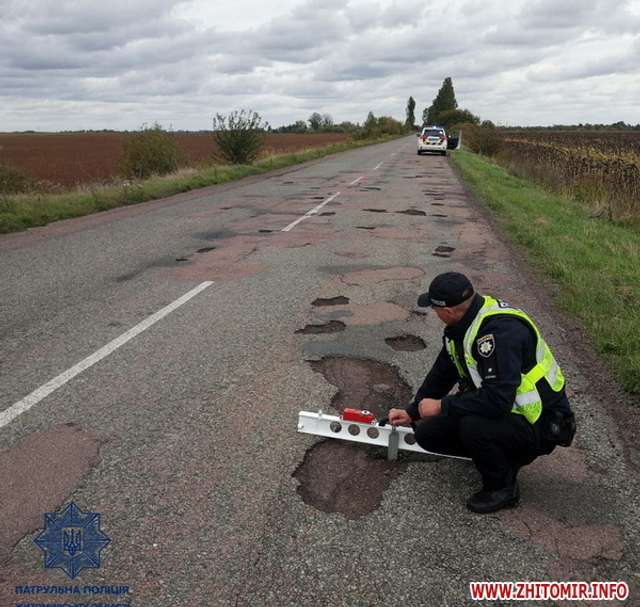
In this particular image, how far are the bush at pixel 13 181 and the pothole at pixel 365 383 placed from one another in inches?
565

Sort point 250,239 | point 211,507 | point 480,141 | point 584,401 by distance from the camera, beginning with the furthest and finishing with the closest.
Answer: point 480,141, point 250,239, point 584,401, point 211,507

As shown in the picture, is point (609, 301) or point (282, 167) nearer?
point (609, 301)

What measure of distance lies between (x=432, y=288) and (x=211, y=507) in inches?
61.6

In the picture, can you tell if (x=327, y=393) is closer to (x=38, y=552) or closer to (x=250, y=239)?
(x=38, y=552)

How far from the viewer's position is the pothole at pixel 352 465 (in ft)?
10.1

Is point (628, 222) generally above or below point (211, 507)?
below

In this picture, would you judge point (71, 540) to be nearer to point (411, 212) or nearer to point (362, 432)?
point (362, 432)

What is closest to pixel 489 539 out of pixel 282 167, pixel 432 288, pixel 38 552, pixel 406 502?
pixel 406 502

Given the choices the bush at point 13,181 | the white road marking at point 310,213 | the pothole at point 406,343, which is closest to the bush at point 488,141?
the white road marking at point 310,213

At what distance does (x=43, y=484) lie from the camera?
3.18 meters

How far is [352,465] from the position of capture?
3.44 meters

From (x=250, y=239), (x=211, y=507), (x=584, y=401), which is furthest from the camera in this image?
(x=250, y=239)

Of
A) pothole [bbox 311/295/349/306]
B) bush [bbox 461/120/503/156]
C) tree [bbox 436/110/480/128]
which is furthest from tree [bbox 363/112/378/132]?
pothole [bbox 311/295/349/306]

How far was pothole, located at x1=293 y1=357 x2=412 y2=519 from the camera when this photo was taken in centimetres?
308
